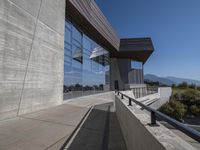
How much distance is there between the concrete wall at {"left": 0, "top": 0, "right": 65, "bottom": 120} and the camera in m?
7.51

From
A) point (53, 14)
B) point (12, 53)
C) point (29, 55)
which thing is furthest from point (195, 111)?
point (12, 53)

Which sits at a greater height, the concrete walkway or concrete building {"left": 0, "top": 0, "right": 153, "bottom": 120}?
concrete building {"left": 0, "top": 0, "right": 153, "bottom": 120}

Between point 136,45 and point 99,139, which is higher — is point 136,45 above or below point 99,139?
above

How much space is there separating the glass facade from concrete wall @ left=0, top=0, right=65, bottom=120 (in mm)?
2909

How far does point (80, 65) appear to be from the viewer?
19531 millimetres

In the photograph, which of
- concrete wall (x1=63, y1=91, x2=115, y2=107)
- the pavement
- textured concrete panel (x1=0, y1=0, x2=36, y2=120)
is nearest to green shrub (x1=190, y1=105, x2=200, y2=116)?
concrete wall (x1=63, y1=91, x2=115, y2=107)

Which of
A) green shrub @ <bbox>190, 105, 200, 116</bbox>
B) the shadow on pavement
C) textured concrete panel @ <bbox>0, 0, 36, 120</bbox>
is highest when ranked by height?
textured concrete panel @ <bbox>0, 0, 36, 120</bbox>

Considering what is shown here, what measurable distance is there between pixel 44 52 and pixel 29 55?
66.2 inches

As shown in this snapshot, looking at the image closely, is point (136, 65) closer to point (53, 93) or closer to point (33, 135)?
point (53, 93)

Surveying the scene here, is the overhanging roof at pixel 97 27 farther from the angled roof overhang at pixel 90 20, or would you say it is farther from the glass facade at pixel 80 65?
the glass facade at pixel 80 65

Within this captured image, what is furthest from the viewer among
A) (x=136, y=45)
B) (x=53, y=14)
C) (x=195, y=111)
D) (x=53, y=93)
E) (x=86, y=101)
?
(x=195, y=111)

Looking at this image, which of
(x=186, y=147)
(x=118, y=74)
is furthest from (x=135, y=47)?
(x=186, y=147)

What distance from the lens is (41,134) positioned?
225 inches

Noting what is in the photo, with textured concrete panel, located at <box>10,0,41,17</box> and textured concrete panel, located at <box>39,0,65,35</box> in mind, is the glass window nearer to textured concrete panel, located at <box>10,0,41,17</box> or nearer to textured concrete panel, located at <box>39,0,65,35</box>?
textured concrete panel, located at <box>39,0,65,35</box>
